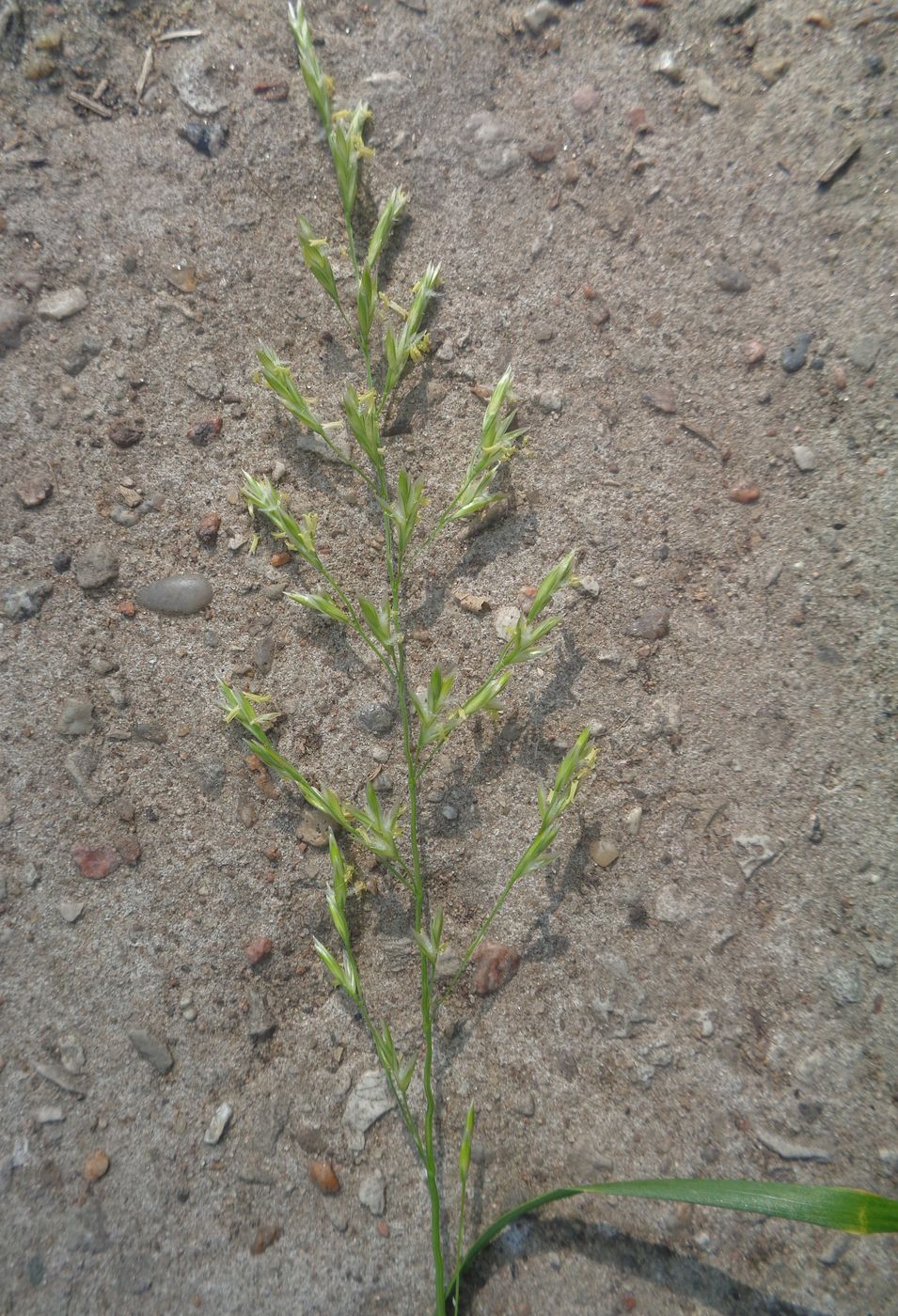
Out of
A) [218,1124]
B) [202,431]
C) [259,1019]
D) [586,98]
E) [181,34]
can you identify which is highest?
[586,98]

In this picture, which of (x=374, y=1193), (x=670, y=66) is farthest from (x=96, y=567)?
(x=670, y=66)

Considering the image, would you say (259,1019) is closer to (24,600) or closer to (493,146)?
(24,600)

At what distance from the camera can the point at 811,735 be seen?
151 cm

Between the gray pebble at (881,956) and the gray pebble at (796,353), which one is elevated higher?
the gray pebble at (796,353)

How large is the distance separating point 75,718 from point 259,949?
56 cm

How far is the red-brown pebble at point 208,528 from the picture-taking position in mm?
1604

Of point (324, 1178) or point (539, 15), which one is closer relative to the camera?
point (324, 1178)

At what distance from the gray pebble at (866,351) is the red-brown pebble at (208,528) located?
1.27 metres

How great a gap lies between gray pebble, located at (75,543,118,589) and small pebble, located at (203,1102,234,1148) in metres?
0.99

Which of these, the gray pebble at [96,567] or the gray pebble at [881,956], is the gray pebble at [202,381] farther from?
the gray pebble at [881,956]

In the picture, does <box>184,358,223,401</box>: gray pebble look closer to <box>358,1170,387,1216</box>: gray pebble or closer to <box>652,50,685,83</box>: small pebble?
<box>652,50,685,83</box>: small pebble

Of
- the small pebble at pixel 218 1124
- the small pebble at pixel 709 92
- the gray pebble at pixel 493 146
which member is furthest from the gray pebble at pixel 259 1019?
the small pebble at pixel 709 92

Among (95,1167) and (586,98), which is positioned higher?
(586,98)

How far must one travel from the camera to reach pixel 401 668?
59.3 inches
